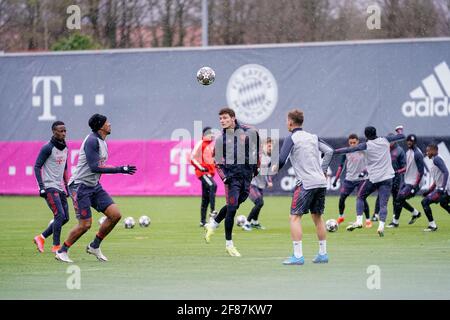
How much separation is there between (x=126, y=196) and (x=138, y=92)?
460 centimetres

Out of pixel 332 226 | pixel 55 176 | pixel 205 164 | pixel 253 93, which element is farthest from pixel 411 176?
pixel 253 93

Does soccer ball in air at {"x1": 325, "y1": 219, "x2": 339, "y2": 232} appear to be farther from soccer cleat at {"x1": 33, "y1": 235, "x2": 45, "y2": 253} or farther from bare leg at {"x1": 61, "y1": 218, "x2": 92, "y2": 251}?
bare leg at {"x1": 61, "y1": 218, "x2": 92, "y2": 251}

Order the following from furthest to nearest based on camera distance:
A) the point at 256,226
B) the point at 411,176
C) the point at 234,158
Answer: the point at 411,176, the point at 256,226, the point at 234,158

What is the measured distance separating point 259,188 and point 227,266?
9.06m

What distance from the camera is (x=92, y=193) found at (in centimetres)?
1598

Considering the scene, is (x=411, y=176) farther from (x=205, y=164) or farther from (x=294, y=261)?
(x=294, y=261)

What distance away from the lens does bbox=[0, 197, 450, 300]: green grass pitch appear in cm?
1212

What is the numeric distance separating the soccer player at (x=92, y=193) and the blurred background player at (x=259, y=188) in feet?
25.0

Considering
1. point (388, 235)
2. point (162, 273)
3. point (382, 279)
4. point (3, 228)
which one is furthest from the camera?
point (3, 228)

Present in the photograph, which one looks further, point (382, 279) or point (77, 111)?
point (77, 111)

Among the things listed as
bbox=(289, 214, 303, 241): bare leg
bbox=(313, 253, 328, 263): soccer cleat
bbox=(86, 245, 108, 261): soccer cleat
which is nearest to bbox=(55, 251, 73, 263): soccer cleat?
bbox=(86, 245, 108, 261): soccer cleat

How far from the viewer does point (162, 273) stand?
14.2 m
